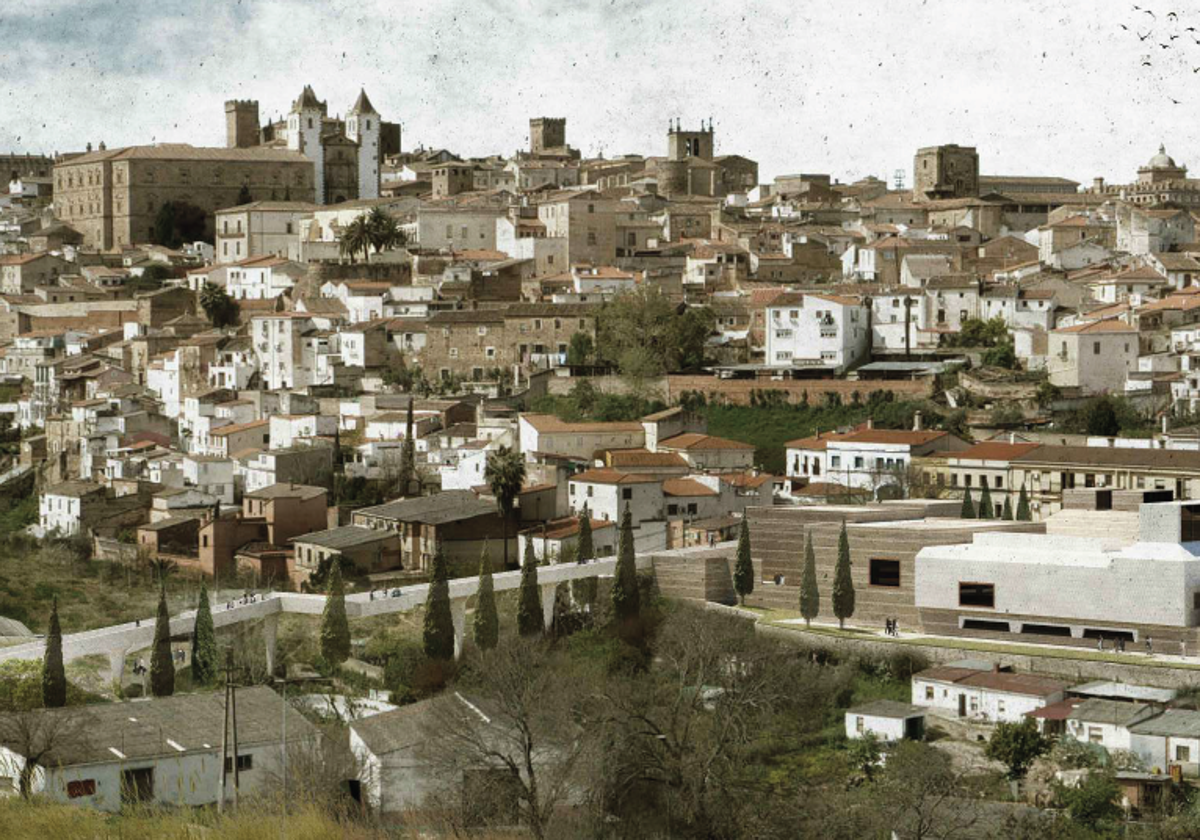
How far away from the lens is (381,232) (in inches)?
1726

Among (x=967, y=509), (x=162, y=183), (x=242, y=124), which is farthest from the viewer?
(x=242, y=124)

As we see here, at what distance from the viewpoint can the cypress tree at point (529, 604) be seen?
77.8ft

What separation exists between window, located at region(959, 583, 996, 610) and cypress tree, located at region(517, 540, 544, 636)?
468 cm

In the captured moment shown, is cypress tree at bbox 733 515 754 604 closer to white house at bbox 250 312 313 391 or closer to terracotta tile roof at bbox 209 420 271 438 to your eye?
terracotta tile roof at bbox 209 420 271 438

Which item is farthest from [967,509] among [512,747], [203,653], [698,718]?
[512,747]

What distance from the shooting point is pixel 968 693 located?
21016 mm

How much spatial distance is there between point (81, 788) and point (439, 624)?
21.2 ft

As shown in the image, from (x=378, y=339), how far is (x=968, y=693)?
19.1 metres

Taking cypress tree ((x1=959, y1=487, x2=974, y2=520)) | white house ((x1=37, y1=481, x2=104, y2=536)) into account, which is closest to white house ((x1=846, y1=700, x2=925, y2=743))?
cypress tree ((x1=959, y1=487, x2=974, y2=520))

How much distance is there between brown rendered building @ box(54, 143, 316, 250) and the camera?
5700 centimetres

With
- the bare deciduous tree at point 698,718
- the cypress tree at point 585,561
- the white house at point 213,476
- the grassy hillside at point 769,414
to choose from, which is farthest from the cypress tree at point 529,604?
the white house at point 213,476

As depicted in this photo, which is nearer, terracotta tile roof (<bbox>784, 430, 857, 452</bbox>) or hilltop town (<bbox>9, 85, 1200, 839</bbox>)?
hilltop town (<bbox>9, 85, 1200, 839</bbox>)

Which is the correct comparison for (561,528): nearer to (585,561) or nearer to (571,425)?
(585,561)

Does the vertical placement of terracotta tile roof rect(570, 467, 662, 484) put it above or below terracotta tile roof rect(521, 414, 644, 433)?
below
